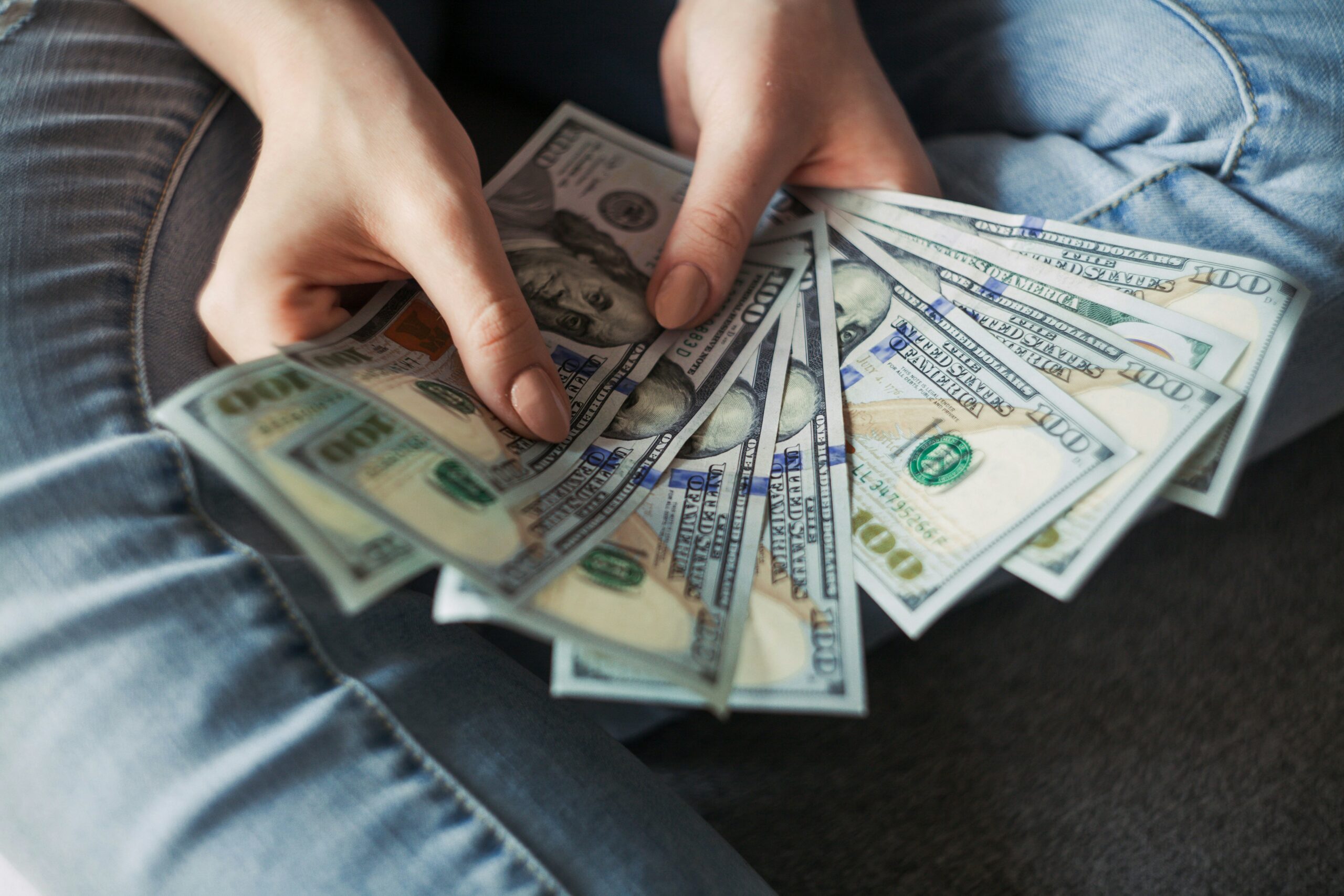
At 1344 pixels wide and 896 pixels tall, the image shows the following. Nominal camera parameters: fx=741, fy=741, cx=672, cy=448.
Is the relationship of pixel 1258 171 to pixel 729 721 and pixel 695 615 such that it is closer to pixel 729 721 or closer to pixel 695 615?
pixel 695 615

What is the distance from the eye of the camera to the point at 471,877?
448 millimetres

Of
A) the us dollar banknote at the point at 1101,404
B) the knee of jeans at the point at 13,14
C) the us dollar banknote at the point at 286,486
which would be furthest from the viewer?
the knee of jeans at the point at 13,14

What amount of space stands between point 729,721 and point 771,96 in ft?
2.37

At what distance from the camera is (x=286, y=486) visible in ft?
1.49

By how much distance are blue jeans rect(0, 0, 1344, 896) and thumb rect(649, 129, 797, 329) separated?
27 cm

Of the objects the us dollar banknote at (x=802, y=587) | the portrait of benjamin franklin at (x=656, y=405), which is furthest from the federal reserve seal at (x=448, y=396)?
the us dollar banknote at (x=802, y=587)

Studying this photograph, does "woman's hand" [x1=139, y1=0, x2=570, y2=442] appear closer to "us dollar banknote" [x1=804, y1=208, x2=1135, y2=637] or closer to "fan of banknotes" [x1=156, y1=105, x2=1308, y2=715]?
"fan of banknotes" [x1=156, y1=105, x2=1308, y2=715]

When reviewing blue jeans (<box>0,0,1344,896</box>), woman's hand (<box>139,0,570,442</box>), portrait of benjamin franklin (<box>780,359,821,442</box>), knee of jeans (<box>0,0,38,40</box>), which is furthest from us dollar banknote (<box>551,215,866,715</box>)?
knee of jeans (<box>0,0,38,40</box>)

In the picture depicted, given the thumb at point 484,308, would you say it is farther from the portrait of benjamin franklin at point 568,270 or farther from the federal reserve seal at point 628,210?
the federal reserve seal at point 628,210

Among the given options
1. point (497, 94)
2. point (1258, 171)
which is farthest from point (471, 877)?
point (497, 94)

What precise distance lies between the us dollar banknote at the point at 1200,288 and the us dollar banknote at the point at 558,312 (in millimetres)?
297

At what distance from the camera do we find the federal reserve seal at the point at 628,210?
0.84 m

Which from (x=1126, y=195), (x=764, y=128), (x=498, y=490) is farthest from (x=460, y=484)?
(x=1126, y=195)

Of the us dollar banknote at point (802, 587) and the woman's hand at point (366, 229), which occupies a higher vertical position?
the woman's hand at point (366, 229)
